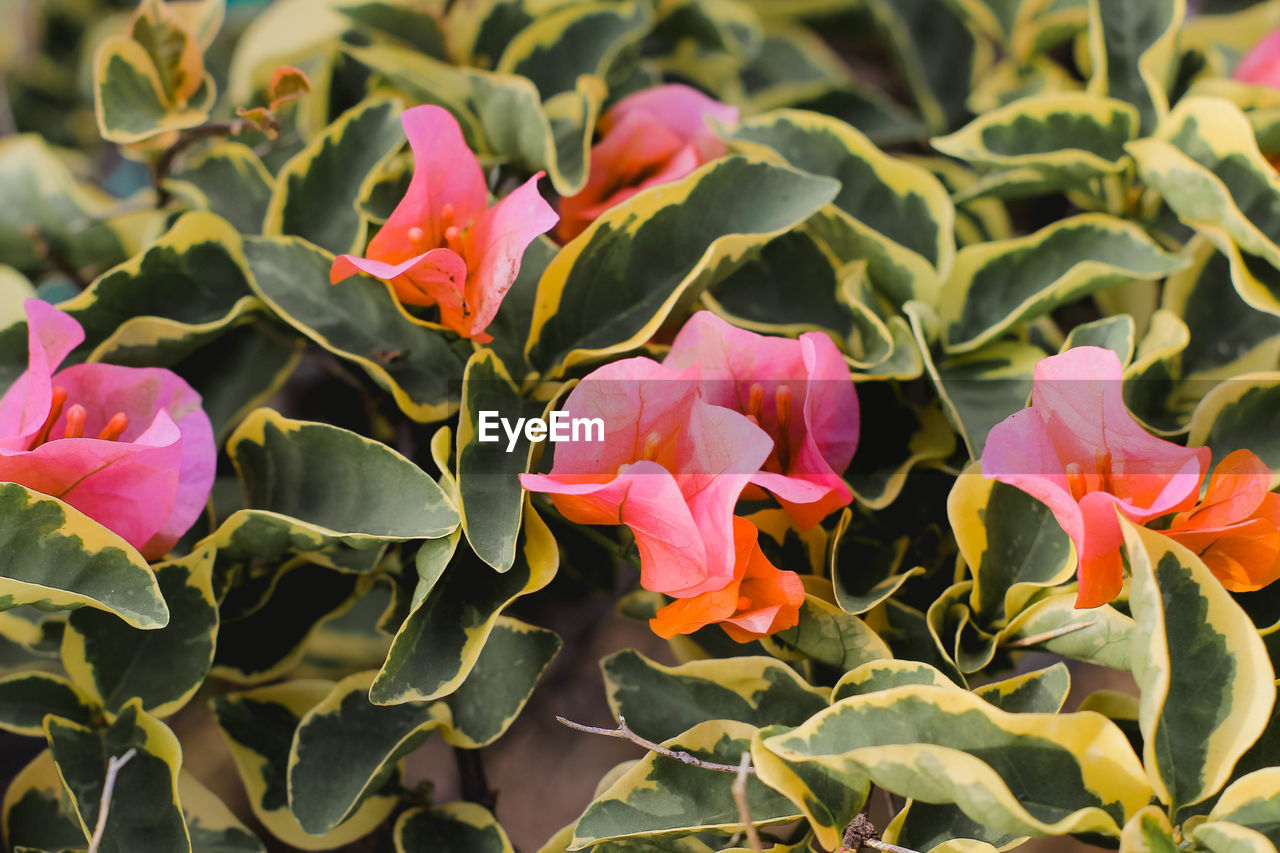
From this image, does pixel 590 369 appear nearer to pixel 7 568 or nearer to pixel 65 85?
pixel 7 568

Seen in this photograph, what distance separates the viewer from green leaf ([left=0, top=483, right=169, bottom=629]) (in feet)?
1.41

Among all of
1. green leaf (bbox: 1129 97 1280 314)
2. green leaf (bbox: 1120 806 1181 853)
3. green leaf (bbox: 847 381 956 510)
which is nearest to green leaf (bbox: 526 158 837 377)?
green leaf (bbox: 847 381 956 510)

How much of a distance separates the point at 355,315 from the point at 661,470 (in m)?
0.22

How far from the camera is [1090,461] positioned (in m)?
0.45

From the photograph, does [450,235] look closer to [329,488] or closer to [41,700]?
[329,488]

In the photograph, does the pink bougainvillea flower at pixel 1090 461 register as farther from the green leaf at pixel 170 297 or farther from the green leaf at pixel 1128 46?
the green leaf at pixel 170 297

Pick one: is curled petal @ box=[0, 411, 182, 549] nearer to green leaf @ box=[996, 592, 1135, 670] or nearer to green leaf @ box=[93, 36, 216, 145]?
green leaf @ box=[93, 36, 216, 145]

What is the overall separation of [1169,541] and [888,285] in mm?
247

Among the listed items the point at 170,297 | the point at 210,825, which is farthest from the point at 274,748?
the point at 170,297

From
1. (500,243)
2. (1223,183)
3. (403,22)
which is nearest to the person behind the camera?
(500,243)

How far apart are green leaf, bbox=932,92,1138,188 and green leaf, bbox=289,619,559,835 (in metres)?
0.41

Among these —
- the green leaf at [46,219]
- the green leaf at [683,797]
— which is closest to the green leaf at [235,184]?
the green leaf at [46,219]

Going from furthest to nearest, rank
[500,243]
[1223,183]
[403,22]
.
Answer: [403,22] < [1223,183] < [500,243]

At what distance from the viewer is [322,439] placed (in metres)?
0.50
